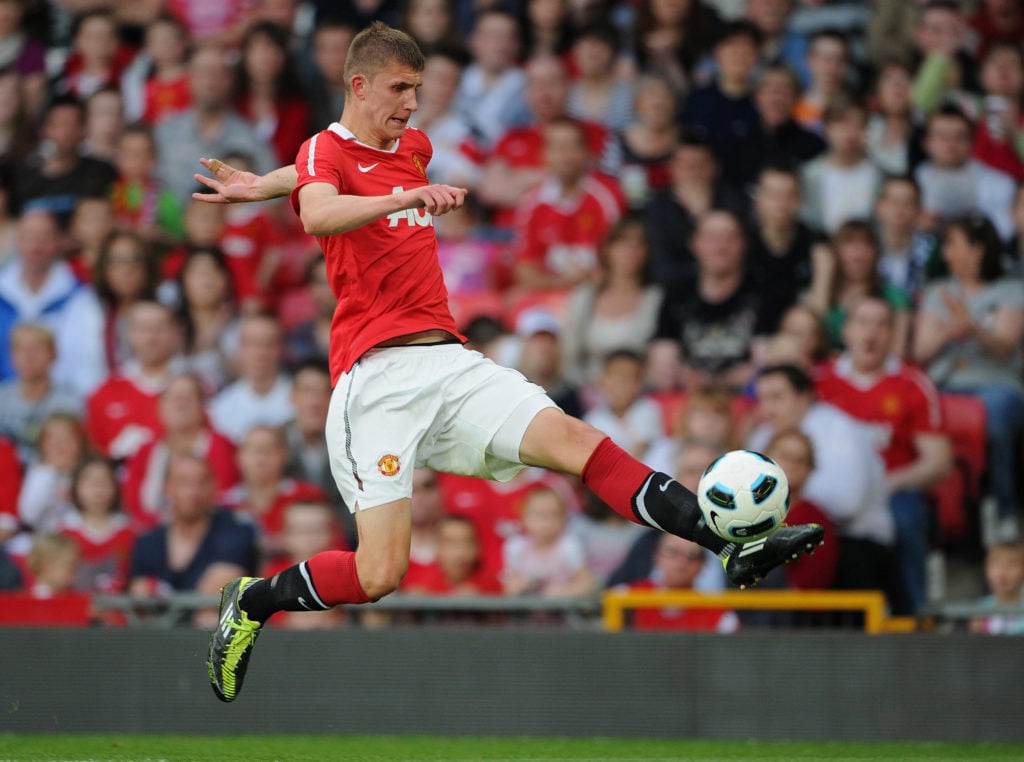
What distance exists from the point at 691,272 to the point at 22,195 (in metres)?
4.83

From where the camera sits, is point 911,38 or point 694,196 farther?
point 911,38

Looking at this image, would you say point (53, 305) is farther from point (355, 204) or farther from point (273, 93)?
point (355, 204)


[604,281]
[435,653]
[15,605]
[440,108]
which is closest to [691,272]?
[604,281]

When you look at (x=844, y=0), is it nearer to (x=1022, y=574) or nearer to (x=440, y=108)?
(x=440, y=108)

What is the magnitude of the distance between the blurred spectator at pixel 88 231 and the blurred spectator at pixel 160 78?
996 millimetres

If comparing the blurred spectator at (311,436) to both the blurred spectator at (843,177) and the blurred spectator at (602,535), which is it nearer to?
the blurred spectator at (602,535)

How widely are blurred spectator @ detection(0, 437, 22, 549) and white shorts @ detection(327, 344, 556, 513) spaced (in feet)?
14.2

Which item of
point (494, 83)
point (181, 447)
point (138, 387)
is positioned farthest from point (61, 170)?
point (494, 83)

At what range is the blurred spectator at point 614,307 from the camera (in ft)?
32.6

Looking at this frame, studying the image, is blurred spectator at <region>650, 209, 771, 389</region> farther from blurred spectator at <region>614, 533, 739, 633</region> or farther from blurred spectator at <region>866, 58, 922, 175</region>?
blurred spectator at <region>614, 533, 739, 633</region>

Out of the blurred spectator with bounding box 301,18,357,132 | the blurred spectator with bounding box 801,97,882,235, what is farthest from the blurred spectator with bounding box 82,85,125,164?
the blurred spectator with bounding box 801,97,882,235

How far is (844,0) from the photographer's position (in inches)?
450


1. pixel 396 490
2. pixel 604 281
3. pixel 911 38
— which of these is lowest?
pixel 396 490

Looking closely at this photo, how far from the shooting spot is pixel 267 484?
924 cm
